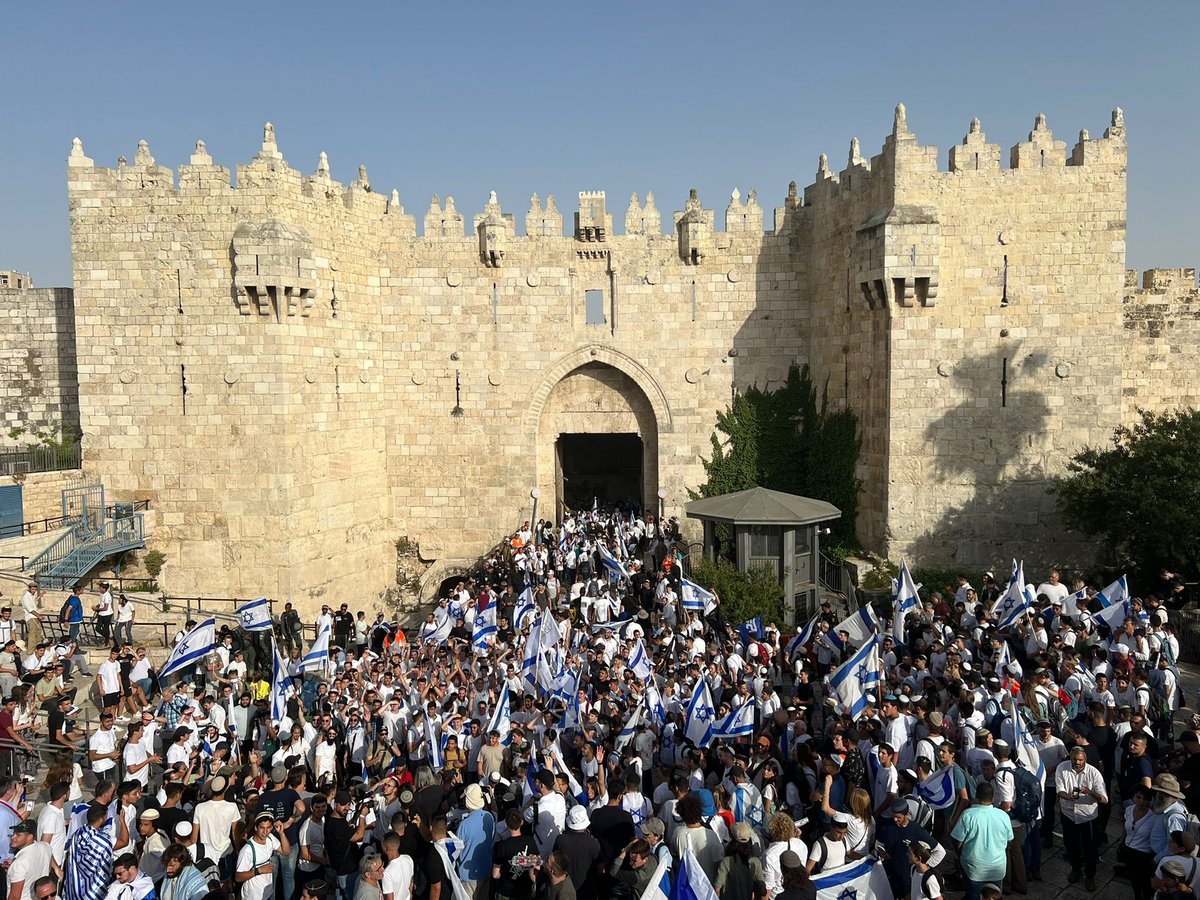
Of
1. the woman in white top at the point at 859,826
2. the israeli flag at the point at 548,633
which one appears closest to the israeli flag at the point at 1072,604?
the israeli flag at the point at 548,633

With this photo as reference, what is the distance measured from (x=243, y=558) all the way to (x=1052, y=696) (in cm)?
1634

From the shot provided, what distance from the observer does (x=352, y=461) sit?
2219cm

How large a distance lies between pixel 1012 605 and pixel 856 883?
852 centimetres

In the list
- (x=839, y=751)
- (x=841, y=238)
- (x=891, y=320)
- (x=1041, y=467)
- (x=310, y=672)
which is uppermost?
(x=841, y=238)

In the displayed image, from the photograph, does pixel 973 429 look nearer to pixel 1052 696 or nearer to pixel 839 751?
pixel 1052 696

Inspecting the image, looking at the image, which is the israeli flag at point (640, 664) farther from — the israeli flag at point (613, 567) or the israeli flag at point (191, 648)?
the israeli flag at point (191, 648)

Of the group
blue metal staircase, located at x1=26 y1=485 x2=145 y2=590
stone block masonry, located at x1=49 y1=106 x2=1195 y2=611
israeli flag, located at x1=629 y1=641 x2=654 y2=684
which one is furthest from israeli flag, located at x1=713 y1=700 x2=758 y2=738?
blue metal staircase, located at x1=26 y1=485 x2=145 y2=590

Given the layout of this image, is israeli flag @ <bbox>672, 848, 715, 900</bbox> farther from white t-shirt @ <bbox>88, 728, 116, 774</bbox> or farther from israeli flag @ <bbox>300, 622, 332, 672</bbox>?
israeli flag @ <bbox>300, 622, 332, 672</bbox>

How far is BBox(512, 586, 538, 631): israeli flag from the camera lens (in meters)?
15.3

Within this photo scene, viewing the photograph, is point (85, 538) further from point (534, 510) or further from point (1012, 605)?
point (1012, 605)

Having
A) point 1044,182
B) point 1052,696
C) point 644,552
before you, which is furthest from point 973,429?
point 1052,696

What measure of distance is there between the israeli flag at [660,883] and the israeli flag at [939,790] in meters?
2.59

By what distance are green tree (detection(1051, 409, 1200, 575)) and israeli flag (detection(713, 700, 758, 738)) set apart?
1072 cm

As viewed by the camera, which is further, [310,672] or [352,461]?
[352,461]
